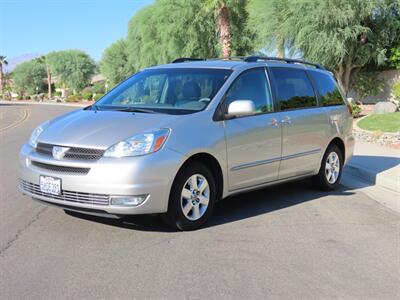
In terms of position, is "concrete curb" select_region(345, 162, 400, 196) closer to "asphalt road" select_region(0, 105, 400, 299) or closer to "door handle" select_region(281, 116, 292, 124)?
"asphalt road" select_region(0, 105, 400, 299)

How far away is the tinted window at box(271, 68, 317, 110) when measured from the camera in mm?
7429

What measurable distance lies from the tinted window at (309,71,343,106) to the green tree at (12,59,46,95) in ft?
402

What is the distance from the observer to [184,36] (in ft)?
115

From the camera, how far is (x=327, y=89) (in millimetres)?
8648

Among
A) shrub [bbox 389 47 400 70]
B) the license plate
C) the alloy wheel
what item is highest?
shrub [bbox 389 47 400 70]

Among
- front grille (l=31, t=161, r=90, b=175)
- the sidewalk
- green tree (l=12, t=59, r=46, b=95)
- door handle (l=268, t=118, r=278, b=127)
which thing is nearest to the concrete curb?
the sidewalk

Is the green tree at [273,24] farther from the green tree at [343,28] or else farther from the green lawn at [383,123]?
the green lawn at [383,123]

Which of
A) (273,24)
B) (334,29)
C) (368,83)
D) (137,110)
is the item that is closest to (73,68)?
(368,83)

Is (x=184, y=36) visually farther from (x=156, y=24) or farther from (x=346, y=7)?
(x=346, y=7)

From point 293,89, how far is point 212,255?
3400mm

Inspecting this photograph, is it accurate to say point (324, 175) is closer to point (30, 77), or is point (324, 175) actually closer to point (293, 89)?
point (293, 89)

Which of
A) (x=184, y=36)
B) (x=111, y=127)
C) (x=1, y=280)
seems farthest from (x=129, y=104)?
(x=184, y=36)

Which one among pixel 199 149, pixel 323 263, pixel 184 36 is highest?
pixel 184 36

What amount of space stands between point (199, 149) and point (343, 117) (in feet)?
12.2
